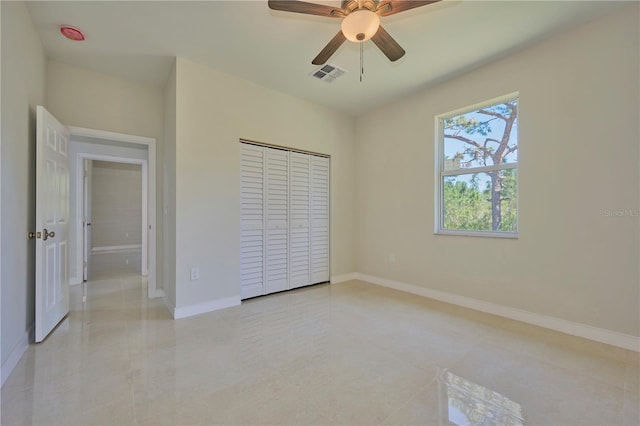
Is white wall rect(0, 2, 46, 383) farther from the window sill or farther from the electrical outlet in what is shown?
the window sill

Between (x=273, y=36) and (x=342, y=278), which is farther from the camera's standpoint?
(x=342, y=278)

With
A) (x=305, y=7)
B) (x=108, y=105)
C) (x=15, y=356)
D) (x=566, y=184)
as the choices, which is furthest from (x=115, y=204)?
(x=566, y=184)

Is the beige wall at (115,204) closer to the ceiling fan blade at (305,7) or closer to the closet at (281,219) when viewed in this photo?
the closet at (281,219)

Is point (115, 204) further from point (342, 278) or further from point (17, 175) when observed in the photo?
point (342, 278)

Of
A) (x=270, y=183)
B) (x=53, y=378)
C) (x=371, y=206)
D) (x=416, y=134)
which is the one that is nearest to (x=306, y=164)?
(x=270, y=183)

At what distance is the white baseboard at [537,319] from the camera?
2290mm

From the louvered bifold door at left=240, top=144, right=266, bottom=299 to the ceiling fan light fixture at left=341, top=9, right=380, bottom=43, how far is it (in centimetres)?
199

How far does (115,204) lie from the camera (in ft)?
26.0

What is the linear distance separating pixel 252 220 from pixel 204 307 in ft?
3.67

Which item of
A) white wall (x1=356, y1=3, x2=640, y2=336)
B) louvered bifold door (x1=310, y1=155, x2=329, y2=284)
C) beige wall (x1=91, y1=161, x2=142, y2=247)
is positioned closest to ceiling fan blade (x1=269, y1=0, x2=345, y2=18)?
white wall (x1=356, y1=3, x2=640, y2=336)

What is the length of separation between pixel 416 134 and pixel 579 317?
2.55 meters

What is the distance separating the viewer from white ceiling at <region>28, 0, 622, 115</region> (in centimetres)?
224

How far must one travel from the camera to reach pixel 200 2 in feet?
7.09

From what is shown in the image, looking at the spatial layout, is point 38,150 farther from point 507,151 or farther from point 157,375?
point 507,151
